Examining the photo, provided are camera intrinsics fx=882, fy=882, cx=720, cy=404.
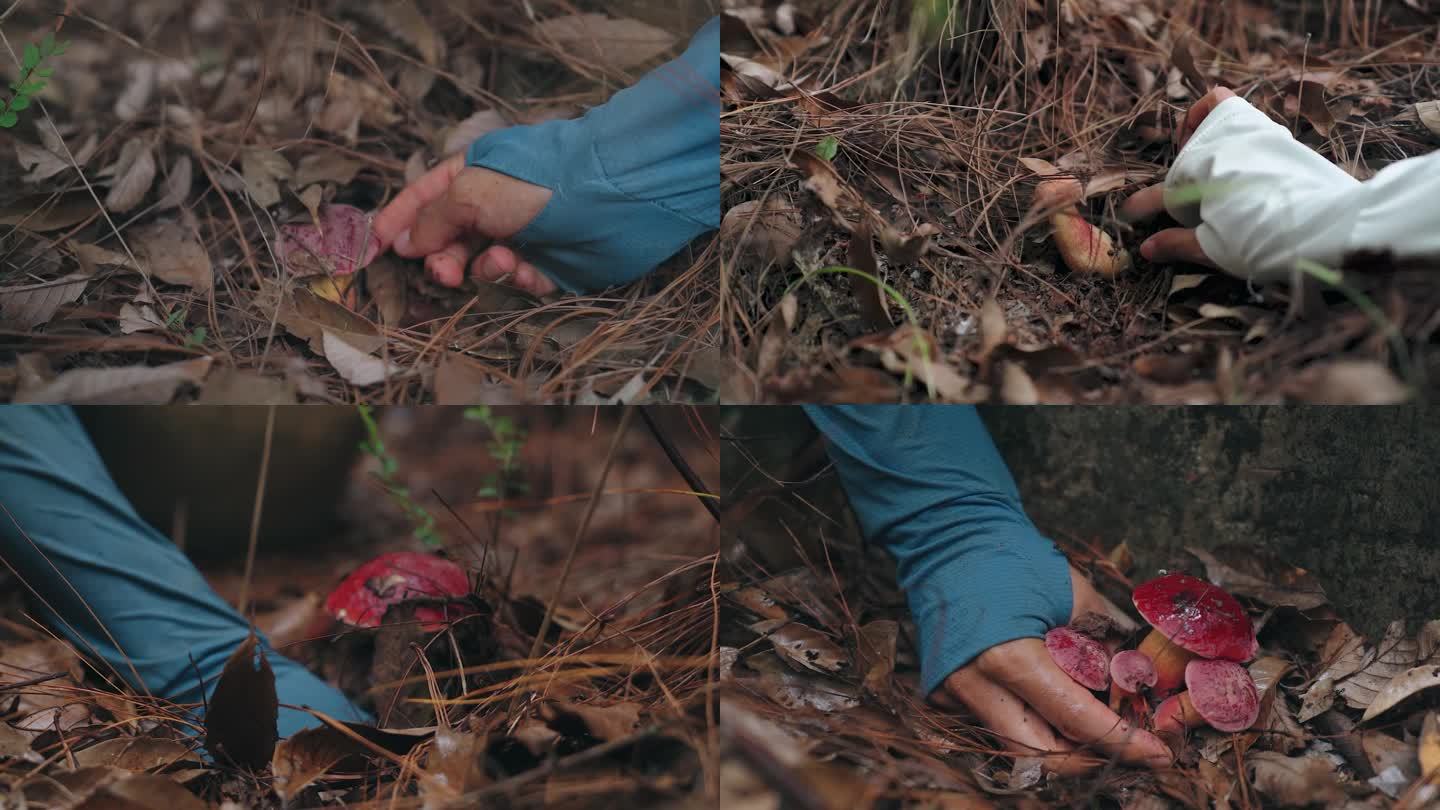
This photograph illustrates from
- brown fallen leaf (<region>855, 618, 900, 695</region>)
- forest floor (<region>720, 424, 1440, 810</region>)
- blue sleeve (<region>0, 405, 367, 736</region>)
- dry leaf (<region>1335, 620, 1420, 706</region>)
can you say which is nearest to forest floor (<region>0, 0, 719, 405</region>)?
blue sleeve (<region>0, 405, 367, 736</region>)

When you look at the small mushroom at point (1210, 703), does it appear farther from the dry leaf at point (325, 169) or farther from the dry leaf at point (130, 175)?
the dry leaf at point (130, 175)

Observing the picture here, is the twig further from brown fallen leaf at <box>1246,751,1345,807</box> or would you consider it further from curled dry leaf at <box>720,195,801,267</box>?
brown fallen leaf at <box>1246,751,1345,807</box>

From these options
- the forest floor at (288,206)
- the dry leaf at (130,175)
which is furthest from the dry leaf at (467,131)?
the dry leaf at (130,175)

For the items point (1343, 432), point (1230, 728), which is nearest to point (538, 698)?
point (1230, 728)

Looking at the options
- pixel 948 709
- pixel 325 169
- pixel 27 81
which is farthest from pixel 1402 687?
pixel 27 81

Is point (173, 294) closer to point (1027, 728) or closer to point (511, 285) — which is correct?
point (511, 285)

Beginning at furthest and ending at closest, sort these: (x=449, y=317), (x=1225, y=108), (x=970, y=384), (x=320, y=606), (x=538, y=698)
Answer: (x=320, y=606) < (x=449, y=317) < (x=1225, y=108) < (x=538, y=698) < (x=970, y=384)
